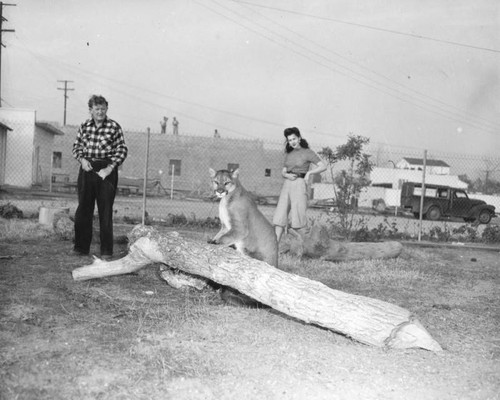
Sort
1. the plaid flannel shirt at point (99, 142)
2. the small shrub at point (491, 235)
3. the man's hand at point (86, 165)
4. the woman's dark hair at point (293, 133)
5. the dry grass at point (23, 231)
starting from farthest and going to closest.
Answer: the small shrub at point (491, 235) → the dry grass at point (23, 231) → the woman's dark hair at point (293, 133) → the plaid flannel shirt at point (99, 142) → the man's hand at point (86, 165)

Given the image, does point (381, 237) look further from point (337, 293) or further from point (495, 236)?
point (337, 293)

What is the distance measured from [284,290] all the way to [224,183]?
2.20m

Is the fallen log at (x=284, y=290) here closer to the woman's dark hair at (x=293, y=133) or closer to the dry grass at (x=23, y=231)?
the woman's dark hair at (x=293, y=133)

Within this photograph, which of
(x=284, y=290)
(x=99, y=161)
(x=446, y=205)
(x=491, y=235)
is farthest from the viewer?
(x=446, y=205)

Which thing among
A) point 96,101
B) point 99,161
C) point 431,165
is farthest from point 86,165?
point 431,165

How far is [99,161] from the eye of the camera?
21.1 feet

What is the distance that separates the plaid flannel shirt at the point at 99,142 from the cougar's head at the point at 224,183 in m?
1.36

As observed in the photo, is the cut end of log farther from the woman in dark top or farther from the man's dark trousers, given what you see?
the man's dark trousers

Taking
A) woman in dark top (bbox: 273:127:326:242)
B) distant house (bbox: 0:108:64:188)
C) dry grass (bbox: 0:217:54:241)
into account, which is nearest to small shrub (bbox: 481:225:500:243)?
woman in dark top (bbox: 273:127:326:242)

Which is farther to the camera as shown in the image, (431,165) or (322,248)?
(431,165)

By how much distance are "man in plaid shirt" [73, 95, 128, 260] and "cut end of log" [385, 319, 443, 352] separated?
13.2 feet

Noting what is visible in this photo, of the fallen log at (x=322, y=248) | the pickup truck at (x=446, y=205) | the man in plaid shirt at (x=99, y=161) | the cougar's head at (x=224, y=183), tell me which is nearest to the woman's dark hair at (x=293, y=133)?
the cougar's head at (x=224, y=183)

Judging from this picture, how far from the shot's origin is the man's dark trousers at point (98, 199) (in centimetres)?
646

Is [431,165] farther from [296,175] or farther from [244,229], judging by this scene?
[244,229]
